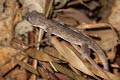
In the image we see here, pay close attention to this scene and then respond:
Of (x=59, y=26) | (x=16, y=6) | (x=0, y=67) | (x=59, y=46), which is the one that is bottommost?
(x=0, y=67)

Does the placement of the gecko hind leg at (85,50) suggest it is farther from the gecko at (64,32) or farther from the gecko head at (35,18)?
the gecko head at (35,18)

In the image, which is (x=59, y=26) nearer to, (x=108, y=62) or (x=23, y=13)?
(x=23, y=13)

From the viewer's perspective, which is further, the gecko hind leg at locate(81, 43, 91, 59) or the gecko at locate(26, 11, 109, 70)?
the gecko at locate(26, 11, 109, 70)

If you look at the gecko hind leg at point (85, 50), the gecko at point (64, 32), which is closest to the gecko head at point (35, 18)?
the gecko at point (64, 32)

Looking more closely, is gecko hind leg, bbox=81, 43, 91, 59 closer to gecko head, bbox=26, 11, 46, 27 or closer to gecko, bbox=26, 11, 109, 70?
gecko, bbox=26, 11, 109, 70

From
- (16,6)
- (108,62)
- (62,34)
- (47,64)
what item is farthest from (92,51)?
(16,6)

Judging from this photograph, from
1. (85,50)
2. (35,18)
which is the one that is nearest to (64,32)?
(85,50)

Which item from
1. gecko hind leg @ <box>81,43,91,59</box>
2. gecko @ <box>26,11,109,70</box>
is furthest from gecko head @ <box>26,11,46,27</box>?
gecko hind leg @ <box>81,43,91,59</box>
